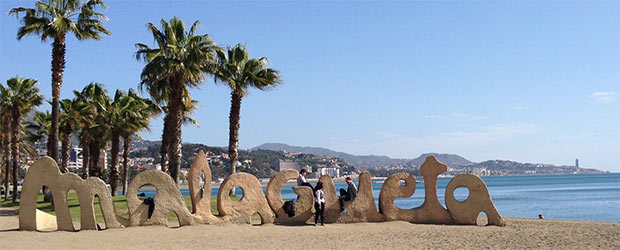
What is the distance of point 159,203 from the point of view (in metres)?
18.7

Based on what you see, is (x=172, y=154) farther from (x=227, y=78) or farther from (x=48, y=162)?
(x=48, y=162)

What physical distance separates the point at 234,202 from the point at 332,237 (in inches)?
163

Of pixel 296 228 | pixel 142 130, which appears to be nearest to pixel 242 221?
pixel 296 228

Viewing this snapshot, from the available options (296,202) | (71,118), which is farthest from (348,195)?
(71,118)

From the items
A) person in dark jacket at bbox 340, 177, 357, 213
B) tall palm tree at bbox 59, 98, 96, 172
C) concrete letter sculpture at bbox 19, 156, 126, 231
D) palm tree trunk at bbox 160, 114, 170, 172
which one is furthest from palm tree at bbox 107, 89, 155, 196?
person in dark jacket at bbox 340, 177, 357, 213

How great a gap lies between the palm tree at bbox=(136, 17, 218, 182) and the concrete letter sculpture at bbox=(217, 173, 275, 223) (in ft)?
27.8

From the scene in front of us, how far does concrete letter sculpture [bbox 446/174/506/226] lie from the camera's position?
1969 cm

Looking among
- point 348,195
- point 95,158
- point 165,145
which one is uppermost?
point 165,145

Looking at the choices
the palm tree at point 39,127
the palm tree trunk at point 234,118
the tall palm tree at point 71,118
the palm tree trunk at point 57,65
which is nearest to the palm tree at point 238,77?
the palm tree trunk at point 234,118

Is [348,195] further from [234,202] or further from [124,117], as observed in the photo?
[124,117]

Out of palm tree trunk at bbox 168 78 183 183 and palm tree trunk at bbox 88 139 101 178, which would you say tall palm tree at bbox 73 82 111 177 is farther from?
palm tree trunk at bbox 168 78 183 183

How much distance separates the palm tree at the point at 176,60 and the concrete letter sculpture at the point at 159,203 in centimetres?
837

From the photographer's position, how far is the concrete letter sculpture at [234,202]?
18141 mm

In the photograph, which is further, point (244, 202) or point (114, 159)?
point (114, 159)
